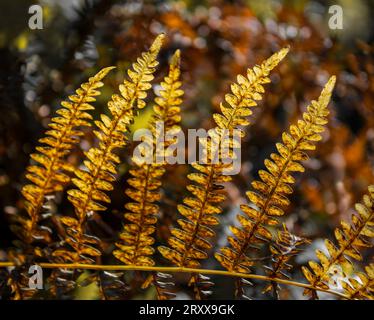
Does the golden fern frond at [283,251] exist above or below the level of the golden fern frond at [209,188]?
below

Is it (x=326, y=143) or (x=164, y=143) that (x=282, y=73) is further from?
(x=164, y=143)

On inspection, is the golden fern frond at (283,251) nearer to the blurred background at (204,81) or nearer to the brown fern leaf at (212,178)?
the brown fern leaf at (212,178)

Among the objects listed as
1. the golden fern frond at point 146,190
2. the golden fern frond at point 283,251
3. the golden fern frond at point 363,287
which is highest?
the golden fern frond at point 146,190

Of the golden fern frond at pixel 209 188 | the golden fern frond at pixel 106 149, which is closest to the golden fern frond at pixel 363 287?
the golden fern frond at pixel 209 188

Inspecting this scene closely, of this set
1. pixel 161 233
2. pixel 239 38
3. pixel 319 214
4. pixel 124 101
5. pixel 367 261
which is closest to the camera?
pixel 124 101

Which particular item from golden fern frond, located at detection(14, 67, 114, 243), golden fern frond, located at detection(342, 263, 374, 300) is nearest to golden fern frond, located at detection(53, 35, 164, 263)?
golden fern frond, located at detection(14, 67, 114, 243)

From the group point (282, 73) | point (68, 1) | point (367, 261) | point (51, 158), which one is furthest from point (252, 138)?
point (51, 158)

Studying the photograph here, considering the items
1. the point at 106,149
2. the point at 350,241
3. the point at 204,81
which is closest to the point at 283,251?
the point at 350,241
